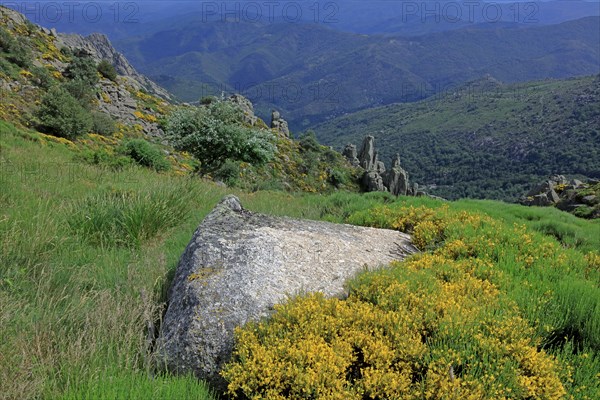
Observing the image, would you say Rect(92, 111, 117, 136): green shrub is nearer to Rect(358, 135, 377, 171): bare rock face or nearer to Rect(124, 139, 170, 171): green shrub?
Rect(124, 139, 170, 171): green shrub

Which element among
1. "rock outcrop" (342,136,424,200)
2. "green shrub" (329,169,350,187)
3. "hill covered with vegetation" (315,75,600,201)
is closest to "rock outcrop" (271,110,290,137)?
"rock outcrop" (342,136,424,200)

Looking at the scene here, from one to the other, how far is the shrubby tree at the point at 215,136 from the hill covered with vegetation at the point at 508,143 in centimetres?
9712

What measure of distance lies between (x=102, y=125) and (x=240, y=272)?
28474mm

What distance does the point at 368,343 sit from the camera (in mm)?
3504

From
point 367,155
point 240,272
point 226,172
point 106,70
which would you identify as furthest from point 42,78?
point 367,155

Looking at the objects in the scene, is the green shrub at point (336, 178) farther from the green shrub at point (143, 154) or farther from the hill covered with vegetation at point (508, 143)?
the hill covered with vegetation at point (508, 143)

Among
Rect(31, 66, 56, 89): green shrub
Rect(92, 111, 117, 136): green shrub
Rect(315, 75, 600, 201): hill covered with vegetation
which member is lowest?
Rect(315, 75, 600, 201): hill covered with vegetation

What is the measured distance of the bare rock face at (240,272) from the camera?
148 inches

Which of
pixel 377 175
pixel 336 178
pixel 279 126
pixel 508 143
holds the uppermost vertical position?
pixel 279 126

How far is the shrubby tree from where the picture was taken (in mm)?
19844

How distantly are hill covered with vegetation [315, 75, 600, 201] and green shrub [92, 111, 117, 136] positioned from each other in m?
95.6

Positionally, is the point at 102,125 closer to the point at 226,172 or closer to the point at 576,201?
the point at 226,172

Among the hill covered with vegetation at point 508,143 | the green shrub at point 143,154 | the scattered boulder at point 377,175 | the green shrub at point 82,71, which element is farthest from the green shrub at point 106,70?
the hill covered with vegetation at point 508,143

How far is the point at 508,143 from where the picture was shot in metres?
150
